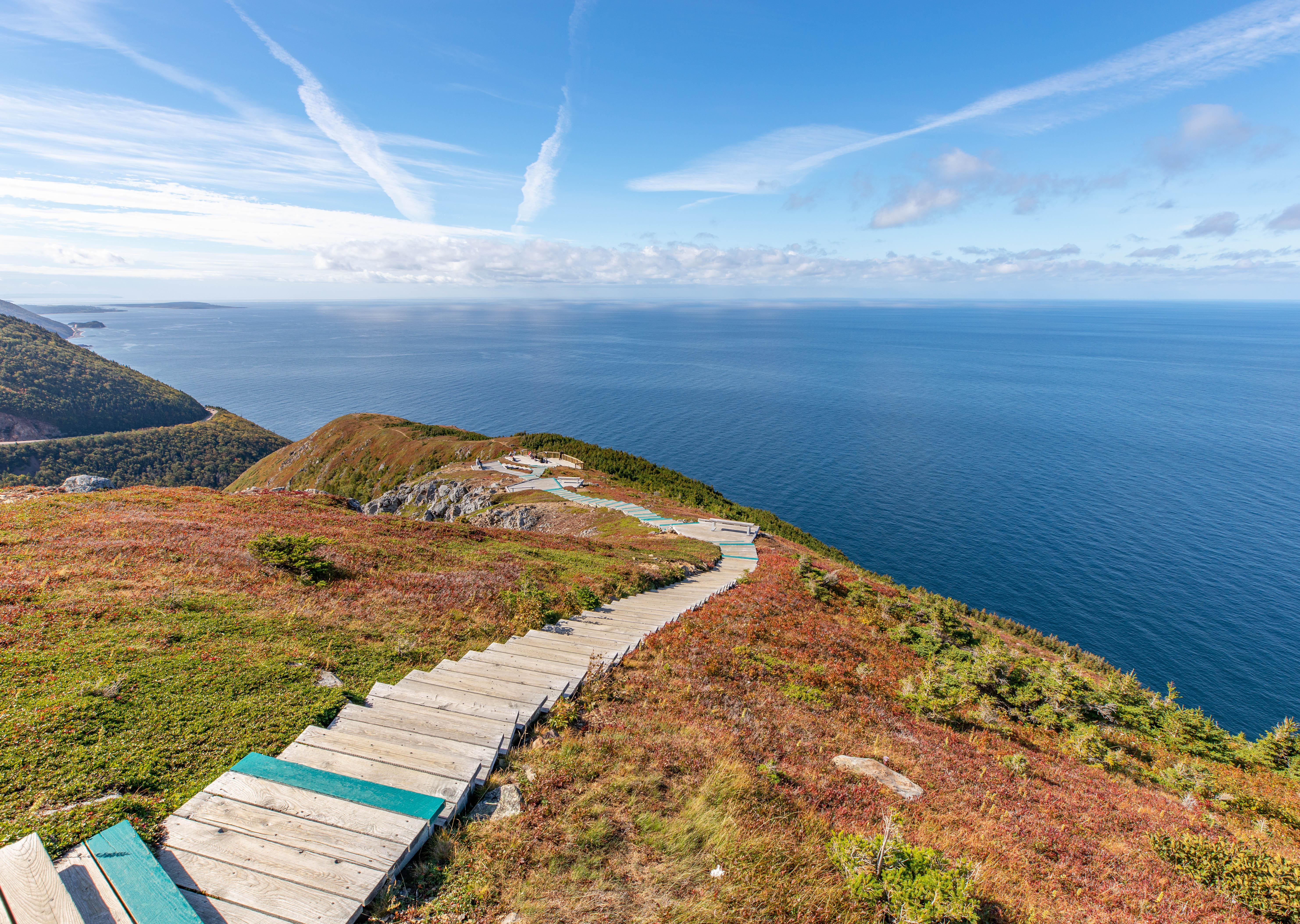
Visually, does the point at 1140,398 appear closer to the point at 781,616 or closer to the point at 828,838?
the point at 781,616

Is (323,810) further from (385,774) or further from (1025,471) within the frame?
(1025,471)

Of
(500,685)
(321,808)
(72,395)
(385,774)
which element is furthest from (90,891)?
(72,395)

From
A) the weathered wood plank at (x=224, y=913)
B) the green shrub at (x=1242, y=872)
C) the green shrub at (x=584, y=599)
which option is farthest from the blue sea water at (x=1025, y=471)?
the weathered wood plank at (x=224, y=913)

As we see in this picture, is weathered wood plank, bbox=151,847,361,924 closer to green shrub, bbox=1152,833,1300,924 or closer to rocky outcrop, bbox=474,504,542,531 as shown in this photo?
green shrub, bbox=1152,833,1300,924

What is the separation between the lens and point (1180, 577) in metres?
55.8

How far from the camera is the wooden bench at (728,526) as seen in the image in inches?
1527

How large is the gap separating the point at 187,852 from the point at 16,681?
599 cm

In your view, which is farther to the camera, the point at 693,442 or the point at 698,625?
the point at 693,442

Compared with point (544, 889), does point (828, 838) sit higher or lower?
lower

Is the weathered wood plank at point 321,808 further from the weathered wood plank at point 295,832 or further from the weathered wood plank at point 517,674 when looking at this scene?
the weathered wood plank at point 517,674

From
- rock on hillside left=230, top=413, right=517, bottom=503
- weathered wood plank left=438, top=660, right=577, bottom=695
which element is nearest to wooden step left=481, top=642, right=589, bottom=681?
weathered wood plank left=438, top=660, right=577, bottom=695

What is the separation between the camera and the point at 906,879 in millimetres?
5930

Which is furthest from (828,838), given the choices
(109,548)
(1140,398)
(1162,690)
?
(1140,398)

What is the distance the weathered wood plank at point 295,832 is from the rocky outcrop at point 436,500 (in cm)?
4411
